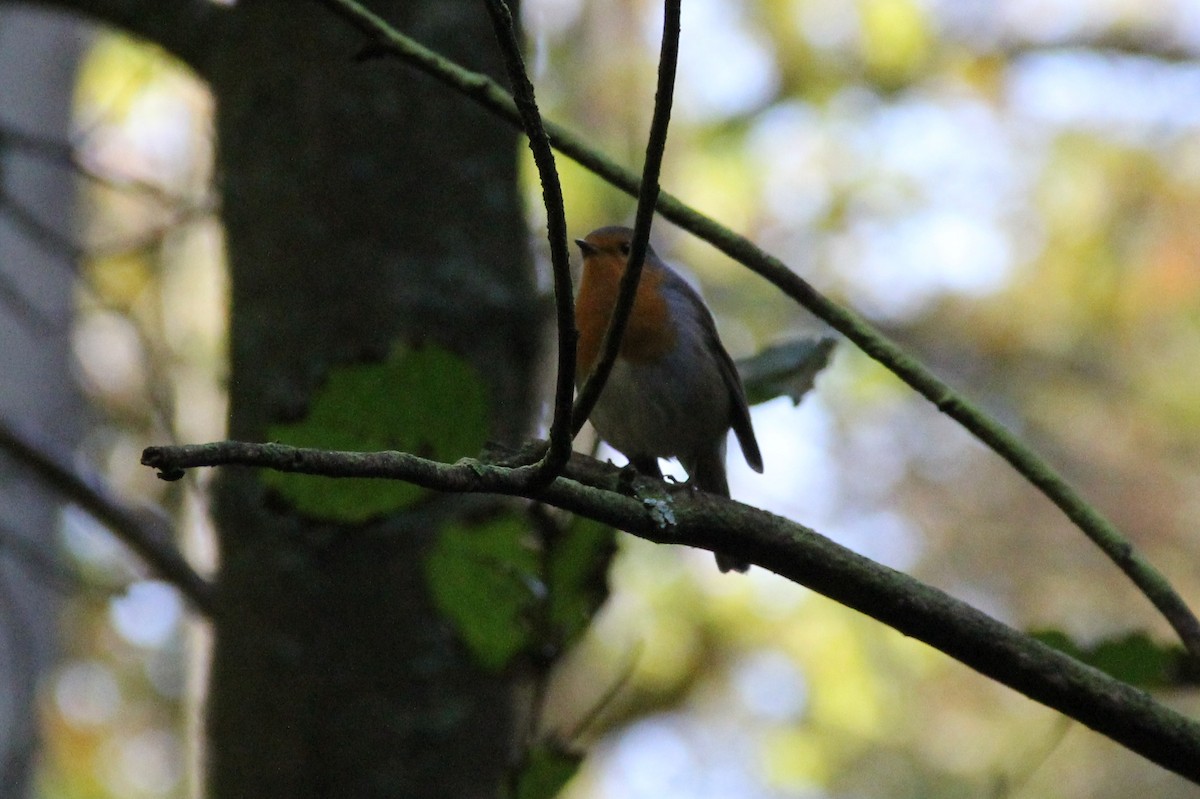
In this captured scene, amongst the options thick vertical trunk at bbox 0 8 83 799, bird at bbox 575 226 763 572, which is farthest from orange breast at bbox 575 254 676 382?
thick vertical trunk at bbox 0 8 83 799

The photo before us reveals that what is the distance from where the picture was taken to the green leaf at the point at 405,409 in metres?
1.80

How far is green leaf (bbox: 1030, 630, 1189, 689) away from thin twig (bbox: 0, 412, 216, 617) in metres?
1.84

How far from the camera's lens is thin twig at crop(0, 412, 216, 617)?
2799mm

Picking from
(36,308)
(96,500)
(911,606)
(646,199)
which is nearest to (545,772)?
(911,606)

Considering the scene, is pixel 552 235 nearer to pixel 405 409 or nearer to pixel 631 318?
pixel 405 409

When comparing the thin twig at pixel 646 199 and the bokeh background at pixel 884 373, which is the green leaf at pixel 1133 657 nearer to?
the thin twig at pixel 646 199

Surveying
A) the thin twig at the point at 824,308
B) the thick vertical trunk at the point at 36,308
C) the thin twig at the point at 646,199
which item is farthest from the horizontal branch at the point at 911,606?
the thick vertical trunk at the point at 36,308

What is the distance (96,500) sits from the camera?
9.80 feet

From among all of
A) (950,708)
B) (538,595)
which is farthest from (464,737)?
(950,708)

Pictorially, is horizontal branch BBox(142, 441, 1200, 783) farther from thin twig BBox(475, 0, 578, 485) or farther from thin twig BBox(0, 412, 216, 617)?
thin twig BBox(0, 412, 216, 617)

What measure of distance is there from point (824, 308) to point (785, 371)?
0.46 meters

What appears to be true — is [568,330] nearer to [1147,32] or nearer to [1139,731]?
[1139,731]

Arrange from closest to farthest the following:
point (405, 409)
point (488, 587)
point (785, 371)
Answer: point (405, 409), point (488, 587), point (785, 371)

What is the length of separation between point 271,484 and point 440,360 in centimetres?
33
